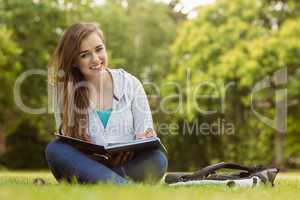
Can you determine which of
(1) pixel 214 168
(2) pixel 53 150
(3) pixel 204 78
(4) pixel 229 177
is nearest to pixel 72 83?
(2) pixel 53 150

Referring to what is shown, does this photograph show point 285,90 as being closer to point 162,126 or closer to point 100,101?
point 162,126

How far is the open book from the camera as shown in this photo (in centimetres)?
369

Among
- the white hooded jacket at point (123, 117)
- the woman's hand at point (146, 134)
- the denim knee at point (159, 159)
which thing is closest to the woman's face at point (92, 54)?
the white hooded jacket at point (123, 117)

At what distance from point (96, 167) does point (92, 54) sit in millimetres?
887

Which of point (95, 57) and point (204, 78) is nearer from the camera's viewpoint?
point (95, 57)

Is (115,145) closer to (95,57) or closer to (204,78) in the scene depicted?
(95,57)

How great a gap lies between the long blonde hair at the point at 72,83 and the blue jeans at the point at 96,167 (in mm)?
245

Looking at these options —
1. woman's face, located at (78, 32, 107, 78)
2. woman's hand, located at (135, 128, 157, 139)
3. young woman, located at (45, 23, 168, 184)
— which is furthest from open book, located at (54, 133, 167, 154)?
woman's face, located at (78, 32, 107, 78)

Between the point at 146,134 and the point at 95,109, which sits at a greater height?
the point at 95,109

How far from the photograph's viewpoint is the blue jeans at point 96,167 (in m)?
3.62

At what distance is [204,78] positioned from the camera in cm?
1948

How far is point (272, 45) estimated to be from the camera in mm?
17766

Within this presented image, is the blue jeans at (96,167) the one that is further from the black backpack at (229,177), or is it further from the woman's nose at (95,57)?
the woman's nose at (95,57)

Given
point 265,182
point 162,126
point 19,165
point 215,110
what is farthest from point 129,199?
point 19,165
